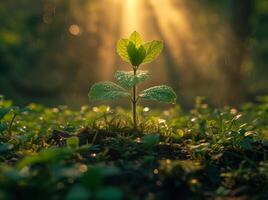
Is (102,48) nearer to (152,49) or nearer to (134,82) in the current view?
(152,49)

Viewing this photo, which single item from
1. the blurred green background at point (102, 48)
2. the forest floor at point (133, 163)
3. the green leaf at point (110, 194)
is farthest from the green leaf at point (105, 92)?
the blurred green background at point (102, 48)

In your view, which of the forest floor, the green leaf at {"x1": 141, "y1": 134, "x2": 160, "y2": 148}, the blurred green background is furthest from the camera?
the blurred green background

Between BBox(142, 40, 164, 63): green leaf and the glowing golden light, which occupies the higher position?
the glowing golden light

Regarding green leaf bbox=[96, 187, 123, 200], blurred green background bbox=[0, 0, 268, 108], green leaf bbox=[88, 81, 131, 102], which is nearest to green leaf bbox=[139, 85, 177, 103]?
green leaf bbox=[88, 81, 131, 102]

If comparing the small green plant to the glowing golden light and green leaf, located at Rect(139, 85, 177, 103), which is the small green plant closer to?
green leaf, located at Rect(139, 85, 177, 103)

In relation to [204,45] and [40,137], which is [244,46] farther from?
[40,137]

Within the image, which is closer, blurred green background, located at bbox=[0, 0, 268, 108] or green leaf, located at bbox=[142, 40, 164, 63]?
green leaf, located at bbox=[142, 40, 164, 63]

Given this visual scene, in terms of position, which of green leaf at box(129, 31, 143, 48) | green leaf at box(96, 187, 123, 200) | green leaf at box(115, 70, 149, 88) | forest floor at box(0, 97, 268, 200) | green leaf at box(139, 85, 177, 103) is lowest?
green leaf at box(96, 187, 123, 200)

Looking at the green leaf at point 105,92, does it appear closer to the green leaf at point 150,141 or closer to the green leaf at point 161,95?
the green leaf at point 161,95
